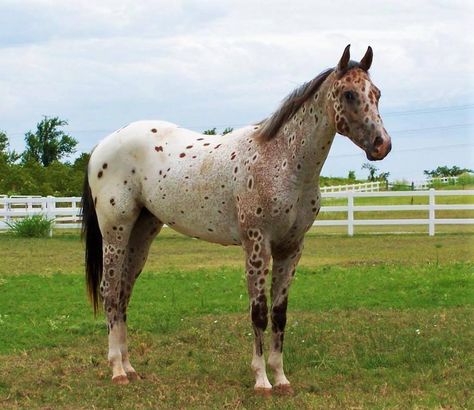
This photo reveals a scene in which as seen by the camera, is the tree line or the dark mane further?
the tree line

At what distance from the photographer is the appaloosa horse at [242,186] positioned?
572cm

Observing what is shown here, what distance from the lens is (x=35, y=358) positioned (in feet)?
24.6

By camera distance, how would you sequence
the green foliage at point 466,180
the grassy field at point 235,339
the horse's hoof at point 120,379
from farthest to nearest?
the green foliage at point 466,180, the horse's hoof at point 120,379, the grassy field at point 235,339

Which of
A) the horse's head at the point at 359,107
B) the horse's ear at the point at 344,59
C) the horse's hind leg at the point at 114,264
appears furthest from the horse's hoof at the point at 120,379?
the horse's ear at the point at 344,59

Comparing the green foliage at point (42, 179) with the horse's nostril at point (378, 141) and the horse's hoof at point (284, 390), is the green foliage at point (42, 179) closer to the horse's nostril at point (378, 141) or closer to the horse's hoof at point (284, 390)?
the horse's hoof at point (284, 390)

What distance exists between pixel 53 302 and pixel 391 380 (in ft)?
18.3

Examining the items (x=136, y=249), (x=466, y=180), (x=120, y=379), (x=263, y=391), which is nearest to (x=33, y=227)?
(x=136, y=249)

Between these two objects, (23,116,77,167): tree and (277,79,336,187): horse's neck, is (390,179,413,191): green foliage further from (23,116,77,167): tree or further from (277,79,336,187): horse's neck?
(277,79,336,187): horse's neck

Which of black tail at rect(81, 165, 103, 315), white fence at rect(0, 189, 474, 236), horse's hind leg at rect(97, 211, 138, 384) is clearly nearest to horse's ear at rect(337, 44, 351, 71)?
horse's hind leg at rect(97, 211, 138, 384)

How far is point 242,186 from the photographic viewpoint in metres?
5.96

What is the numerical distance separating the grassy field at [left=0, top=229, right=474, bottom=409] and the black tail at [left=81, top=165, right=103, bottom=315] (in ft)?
2.20

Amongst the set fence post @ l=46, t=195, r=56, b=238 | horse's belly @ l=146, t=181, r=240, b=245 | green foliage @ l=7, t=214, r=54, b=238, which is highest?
horse's belly @ l=146, t=181, r=240, b=245

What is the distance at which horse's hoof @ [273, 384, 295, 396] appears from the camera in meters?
5.96

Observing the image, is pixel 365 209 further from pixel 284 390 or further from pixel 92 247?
pixel 284 390
